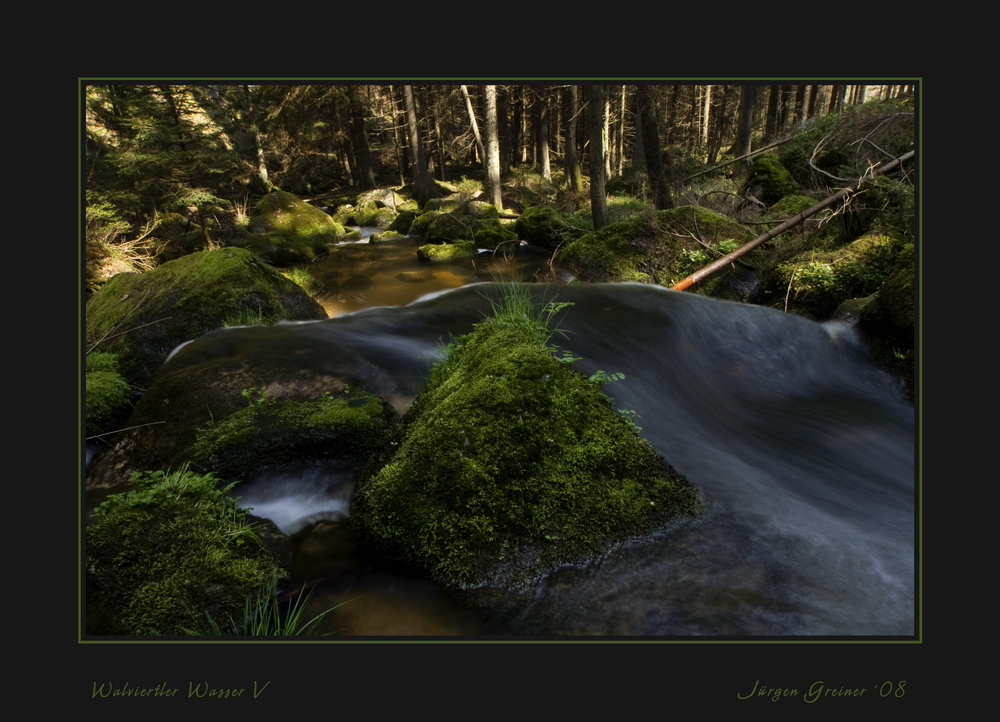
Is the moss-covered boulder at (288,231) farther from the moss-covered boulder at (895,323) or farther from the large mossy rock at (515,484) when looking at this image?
the moss-covered boulder at (895,323)

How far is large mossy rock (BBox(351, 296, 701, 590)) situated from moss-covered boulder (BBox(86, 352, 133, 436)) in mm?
2871

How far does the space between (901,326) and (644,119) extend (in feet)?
30.6

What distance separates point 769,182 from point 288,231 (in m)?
13.3

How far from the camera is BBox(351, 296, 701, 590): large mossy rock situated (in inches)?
110

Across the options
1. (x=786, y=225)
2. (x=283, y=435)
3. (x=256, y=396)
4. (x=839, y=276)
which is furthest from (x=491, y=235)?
(x=283, y=435)

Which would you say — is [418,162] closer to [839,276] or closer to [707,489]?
[839,276]

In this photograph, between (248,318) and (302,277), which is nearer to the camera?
(248,318)

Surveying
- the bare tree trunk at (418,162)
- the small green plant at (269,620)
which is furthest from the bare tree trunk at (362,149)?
the small green plant at (269,620)

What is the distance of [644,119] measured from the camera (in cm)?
1345

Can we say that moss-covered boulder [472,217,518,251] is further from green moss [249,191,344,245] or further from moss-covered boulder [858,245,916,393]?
moss-covered boulder [858,245,916,393]

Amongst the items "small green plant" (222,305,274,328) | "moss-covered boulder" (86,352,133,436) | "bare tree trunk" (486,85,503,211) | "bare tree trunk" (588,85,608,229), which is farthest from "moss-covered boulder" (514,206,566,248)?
"moss-covered boulder" (86,352,133,436)

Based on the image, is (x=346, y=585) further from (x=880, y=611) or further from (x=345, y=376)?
(x=880, y=611)

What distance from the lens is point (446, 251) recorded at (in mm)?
14211

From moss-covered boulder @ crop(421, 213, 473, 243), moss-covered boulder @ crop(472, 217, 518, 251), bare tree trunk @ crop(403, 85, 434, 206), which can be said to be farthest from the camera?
bare tree trunk @ crop(403, 85, 434, 206)
